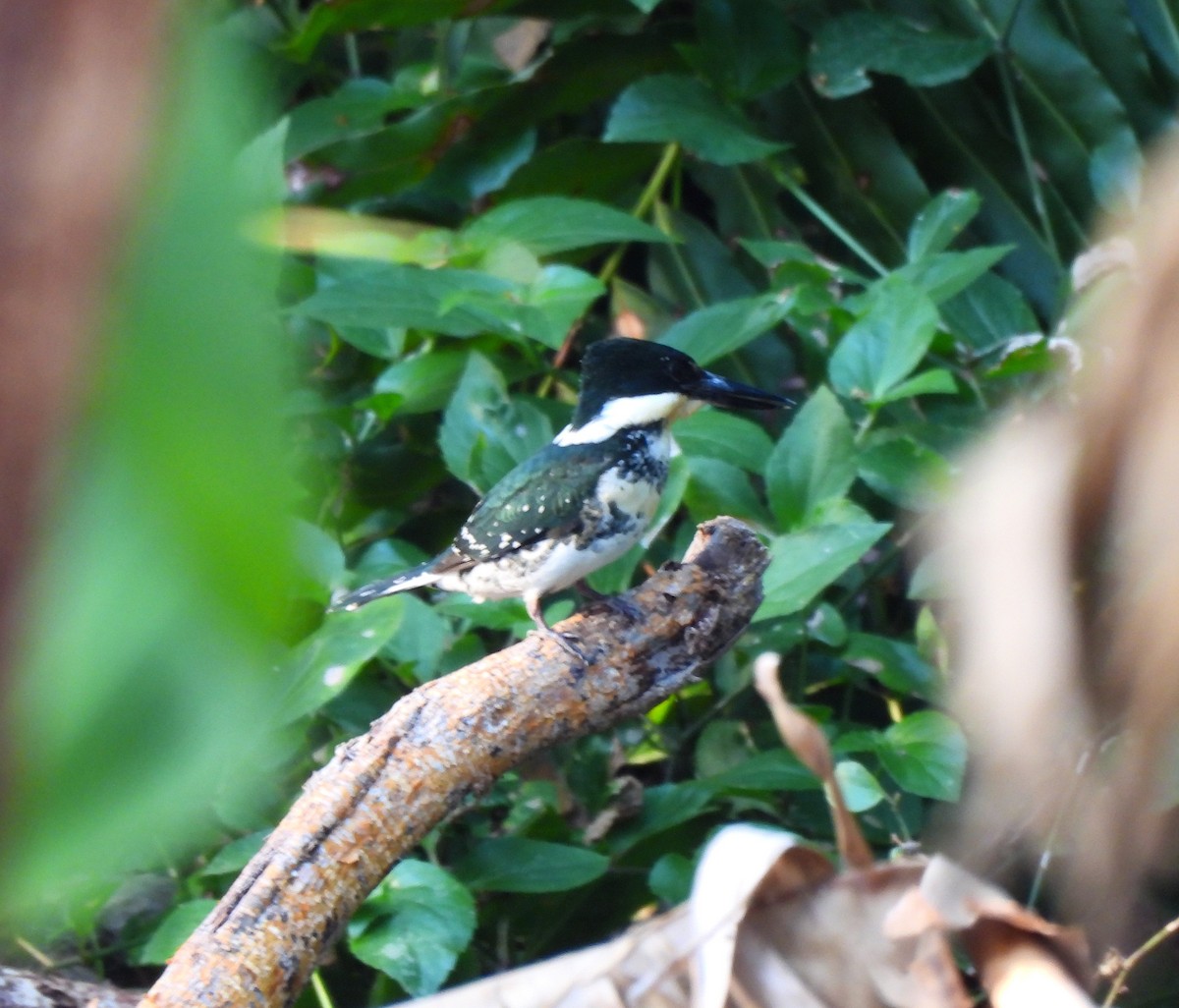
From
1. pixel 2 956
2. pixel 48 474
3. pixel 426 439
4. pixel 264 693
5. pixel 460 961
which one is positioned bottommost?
pixel 460 961

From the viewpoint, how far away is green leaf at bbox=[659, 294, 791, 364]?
94.3 inches

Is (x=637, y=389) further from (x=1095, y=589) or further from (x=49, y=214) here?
(x=49, y=214)

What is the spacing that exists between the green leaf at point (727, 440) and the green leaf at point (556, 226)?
0.44m

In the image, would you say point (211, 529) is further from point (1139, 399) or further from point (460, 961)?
point (460, 961)

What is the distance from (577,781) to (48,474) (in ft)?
6.30

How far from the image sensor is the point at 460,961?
6.75 ft

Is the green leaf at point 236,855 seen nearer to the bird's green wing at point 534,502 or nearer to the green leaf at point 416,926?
the green leaf at point 416,926

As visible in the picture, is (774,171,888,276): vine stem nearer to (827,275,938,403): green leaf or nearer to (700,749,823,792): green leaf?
(827,275,938,403): green leaf

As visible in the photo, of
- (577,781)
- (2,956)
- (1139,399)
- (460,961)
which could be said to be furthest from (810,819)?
(1139,399)

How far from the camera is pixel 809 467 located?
6.93ft

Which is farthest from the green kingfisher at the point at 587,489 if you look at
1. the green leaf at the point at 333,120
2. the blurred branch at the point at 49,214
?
the blurred branch at the point at 49,214

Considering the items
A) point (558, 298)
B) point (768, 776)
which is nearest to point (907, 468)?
point (768, 776)

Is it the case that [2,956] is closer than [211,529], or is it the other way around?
[211,529]

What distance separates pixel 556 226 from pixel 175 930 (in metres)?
1.41
